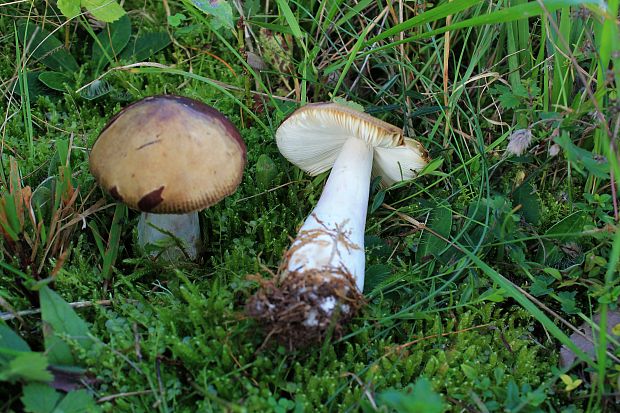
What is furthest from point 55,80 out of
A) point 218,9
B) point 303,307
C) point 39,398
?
point 303,307

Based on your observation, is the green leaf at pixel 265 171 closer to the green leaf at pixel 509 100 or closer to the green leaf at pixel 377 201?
the green leaf at pixel 377 201

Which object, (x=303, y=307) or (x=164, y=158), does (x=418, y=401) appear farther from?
(x=164, y=158)

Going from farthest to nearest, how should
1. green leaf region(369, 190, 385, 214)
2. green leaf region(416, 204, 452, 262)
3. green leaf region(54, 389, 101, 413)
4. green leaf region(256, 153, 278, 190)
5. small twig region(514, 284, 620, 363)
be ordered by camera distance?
green leaf region(256, 153, 278, 190)
green leaf region(369, 190, 385, 214)
green leaf region(416, 204, 452, 262)
small twig region(514, 284, 620, 363)
green leaf region(54, 389, 101, 413)

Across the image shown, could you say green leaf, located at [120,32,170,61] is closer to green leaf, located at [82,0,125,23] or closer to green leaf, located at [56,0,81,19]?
green leaf, located at [82,0,125,23]

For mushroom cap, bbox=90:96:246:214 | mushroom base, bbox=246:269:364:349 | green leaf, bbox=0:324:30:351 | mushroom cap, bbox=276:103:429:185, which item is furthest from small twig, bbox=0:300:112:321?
mushroom cap, bbox=276:103:429:185

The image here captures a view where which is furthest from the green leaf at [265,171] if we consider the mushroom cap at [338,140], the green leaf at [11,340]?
the green leaf at [11,340]

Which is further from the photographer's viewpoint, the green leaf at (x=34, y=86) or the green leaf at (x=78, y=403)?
the green leaf at (x=34, y=86)

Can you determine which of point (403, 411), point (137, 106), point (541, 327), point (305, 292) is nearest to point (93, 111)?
point (137, 106)
